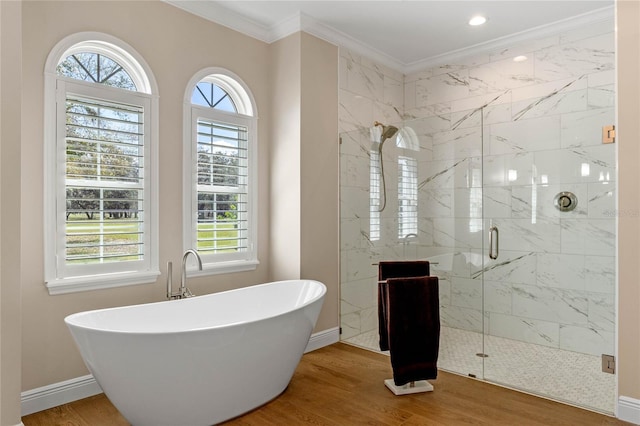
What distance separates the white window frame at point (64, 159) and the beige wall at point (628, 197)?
9.97 ft

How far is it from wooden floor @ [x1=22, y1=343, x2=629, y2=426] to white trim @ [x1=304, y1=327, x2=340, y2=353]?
23.0 inches

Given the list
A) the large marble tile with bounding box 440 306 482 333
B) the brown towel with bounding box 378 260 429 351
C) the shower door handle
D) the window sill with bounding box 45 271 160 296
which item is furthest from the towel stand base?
the window sill with bounding box 45 271 160 296

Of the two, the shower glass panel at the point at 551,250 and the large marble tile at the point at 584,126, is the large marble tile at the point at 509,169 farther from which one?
the large marble tile at the point at 584,126

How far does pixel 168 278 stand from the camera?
3.11m

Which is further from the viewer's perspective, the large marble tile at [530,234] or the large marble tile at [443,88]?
the large marble tile at [443,88]

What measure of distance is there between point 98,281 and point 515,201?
9.65 feet

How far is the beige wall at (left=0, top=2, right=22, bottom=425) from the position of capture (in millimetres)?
2146

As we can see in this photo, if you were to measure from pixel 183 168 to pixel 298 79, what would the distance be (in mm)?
1262

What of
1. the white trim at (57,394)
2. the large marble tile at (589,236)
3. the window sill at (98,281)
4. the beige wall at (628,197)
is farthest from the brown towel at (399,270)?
the white trim at (57,394)

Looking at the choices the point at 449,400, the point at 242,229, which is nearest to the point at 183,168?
the point at 242,229

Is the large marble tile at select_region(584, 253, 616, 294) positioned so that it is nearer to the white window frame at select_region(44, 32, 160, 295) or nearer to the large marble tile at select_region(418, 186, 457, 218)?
the large marble tile at select_region(418, 186, 457, 218)

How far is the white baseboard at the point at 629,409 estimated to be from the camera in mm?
2418

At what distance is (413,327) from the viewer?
9.46ft

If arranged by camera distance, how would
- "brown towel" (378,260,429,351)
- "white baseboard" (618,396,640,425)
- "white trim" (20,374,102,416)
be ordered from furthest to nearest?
"brown towel" (378,260,429,351), "white trim" (20,374,102,416), "white baseboard" (618,396,640,425)
